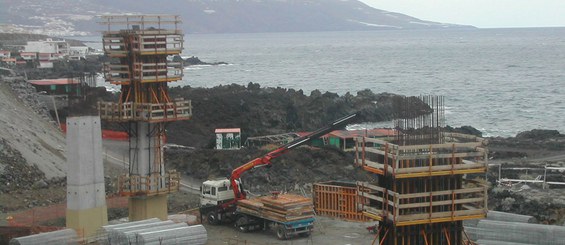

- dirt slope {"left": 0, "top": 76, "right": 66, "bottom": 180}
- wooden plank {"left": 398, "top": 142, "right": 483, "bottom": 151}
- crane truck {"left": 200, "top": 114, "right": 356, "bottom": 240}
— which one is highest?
wooden plank {"left": 398, "top": 142, "right": 483, "bottom": 151}

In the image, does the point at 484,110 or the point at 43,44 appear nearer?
the point at 484,110

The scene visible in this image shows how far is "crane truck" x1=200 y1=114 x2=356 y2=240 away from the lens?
25.7 metres

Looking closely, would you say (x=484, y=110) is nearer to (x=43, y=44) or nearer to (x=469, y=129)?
(x=469, y=129)

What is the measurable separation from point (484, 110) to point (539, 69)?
6388 centimetres

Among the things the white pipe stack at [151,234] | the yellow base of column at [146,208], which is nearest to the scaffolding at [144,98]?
the yellow base of column at [146,208]

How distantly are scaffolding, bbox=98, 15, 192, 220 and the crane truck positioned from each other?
85.5 inches

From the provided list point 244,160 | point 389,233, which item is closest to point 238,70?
point 244,160

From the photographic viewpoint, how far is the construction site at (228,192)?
14953 millimetres

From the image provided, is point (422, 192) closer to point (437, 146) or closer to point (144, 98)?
point (437, 146)

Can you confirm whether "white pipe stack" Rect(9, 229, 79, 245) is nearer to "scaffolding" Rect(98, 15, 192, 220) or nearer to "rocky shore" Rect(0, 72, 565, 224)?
"scaffolding" Rect(98, 15, 192, 220)

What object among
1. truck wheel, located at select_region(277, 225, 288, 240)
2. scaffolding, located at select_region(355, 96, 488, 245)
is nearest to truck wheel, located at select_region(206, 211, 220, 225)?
truck wheel, located at select_region(277, 225, 288, 240)

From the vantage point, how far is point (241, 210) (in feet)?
89.5

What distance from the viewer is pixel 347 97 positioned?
76.9m

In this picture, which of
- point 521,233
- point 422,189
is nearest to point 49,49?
point 521,233
